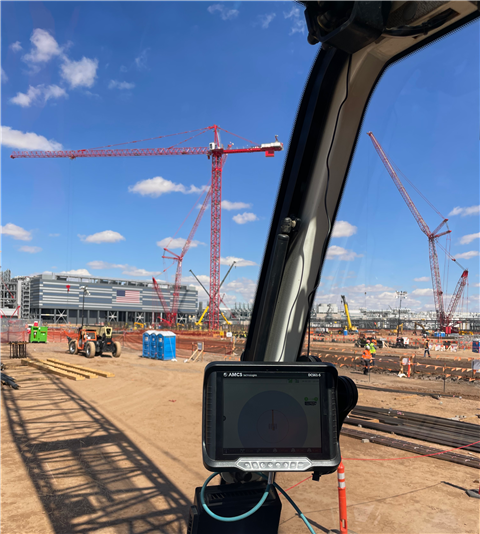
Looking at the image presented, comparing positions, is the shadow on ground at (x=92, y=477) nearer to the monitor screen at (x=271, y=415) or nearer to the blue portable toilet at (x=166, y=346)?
the monitor screen at (x=271, y=415)

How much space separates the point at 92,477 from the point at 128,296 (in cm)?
8070

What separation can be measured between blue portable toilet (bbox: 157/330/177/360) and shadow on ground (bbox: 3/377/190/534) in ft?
41.5

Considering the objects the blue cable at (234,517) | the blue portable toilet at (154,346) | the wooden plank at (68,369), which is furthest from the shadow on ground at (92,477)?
the blue portable toilet at (154,346)

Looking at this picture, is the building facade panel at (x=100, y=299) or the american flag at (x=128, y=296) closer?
the building facade panel at (x=100, y=299)

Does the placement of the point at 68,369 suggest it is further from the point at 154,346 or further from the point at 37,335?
the point at 37,335

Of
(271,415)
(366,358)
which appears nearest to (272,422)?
(271,415)

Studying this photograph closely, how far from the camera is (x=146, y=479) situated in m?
6.24

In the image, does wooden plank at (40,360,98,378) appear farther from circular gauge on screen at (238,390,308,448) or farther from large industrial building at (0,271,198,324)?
large industrial building at (0,271,198,324)

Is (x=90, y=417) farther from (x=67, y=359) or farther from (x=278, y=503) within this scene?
(x=67, y=359)

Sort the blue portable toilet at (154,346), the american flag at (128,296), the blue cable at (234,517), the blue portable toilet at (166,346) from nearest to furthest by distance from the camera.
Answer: the blue cable at (234,517) < the blue portable toilet at (166,346) < the blue portable toilet at (154,346) < the american flag at (128,296)

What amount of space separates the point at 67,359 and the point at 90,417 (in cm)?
1341

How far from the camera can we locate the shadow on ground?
16.3 feet

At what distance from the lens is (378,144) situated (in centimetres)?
324

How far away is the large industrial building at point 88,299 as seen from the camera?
249ft
